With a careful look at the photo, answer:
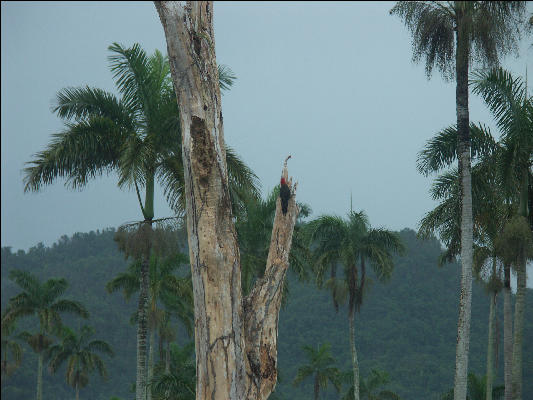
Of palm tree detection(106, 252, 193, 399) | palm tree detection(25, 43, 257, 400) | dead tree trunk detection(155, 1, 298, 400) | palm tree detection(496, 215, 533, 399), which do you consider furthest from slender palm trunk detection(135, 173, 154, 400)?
dead tree trunk detection(155, 1, 298, 400)

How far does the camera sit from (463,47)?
14.8m

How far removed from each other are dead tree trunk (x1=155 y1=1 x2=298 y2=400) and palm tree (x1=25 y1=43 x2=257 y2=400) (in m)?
9.83

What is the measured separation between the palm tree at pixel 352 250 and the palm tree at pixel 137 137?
14167 mm

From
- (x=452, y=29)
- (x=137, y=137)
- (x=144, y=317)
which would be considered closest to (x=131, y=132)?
(x=137, y=137)

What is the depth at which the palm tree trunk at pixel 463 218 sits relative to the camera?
1401cm

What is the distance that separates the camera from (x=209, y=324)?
18.2 ft

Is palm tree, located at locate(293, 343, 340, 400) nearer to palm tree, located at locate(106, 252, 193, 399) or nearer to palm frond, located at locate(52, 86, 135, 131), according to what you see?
palm tree, located at locate(106, 252, 193, 399)

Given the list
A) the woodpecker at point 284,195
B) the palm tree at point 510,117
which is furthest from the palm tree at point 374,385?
the woodpecker at point 284,195

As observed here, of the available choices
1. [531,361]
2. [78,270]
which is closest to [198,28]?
[531,361]

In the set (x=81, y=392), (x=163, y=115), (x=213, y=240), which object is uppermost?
(x=163, y=115)

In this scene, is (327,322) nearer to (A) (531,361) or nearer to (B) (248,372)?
(A) (531,361)

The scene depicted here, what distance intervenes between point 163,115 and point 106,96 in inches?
63.5

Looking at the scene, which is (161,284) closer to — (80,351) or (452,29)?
(452,29)

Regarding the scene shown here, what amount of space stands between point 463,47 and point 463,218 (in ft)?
12.2
